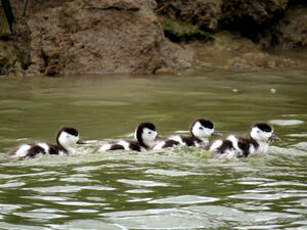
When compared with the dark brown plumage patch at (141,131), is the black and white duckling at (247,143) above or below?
below

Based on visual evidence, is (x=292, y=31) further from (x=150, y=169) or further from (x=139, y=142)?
(x=150, y=169)

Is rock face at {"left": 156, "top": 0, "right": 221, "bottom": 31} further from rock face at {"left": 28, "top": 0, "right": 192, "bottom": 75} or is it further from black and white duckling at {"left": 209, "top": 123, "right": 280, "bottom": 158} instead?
black and white duckling at {"left": 209, "top": 123, "right": 280, "bottom": 158}

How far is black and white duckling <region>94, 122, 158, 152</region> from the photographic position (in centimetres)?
718

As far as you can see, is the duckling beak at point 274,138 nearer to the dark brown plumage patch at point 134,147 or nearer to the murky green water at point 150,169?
the murky green water at point 150,169

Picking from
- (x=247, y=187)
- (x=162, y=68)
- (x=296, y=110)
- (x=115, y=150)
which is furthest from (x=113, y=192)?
(x=162, y=68)

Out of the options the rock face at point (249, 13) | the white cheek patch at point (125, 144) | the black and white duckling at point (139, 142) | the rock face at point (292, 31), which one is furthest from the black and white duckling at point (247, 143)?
the rock face at point (292, 31)

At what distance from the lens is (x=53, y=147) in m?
7.11

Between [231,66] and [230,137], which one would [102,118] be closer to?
[230,137]

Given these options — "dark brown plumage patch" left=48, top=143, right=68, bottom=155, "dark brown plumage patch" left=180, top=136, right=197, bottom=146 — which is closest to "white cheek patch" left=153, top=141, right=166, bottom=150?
"dark brown plumage patch" left=180, top=136, right=197, bottom=146

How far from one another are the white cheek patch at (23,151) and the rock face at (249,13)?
11.2 m

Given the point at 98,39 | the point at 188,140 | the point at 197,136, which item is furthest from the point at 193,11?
the point at 188,140

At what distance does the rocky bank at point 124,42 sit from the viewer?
47.2ft

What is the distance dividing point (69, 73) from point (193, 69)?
2.57m

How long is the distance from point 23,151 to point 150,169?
4.18ft
